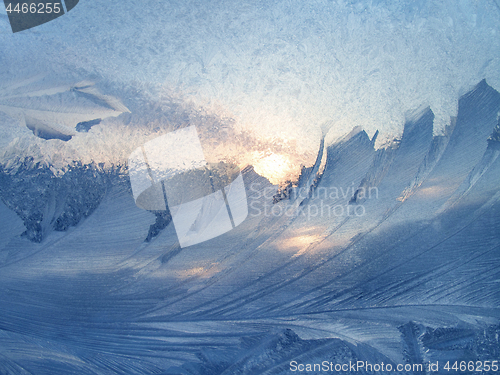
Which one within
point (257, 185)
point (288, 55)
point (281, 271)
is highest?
point (288, 55)

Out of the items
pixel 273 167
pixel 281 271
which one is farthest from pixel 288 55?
Result: pixel 281 271

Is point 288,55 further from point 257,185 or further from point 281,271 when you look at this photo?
point 281,271

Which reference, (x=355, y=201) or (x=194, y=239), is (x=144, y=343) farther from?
(x=355, y=201)

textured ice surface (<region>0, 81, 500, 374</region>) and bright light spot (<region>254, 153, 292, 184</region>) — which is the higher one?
bright light spot (<region>254, 153, 292, 184</region>)

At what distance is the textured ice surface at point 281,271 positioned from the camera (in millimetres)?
536

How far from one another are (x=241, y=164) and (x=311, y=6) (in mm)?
335

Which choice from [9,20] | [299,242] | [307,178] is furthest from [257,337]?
[9,20]

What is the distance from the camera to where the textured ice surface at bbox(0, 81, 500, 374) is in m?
0.54

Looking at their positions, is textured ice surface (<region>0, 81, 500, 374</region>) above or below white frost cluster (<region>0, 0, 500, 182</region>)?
below

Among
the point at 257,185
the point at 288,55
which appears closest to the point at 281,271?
the point at 257,185

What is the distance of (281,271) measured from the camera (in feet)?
1.82

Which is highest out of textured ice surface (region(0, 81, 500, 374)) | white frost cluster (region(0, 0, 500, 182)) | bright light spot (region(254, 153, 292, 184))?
white frost cluster (region(0, 0, 500, 182))

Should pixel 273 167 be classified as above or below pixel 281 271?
above

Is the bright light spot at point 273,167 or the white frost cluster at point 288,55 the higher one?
the white frost cluster at point 288,55
